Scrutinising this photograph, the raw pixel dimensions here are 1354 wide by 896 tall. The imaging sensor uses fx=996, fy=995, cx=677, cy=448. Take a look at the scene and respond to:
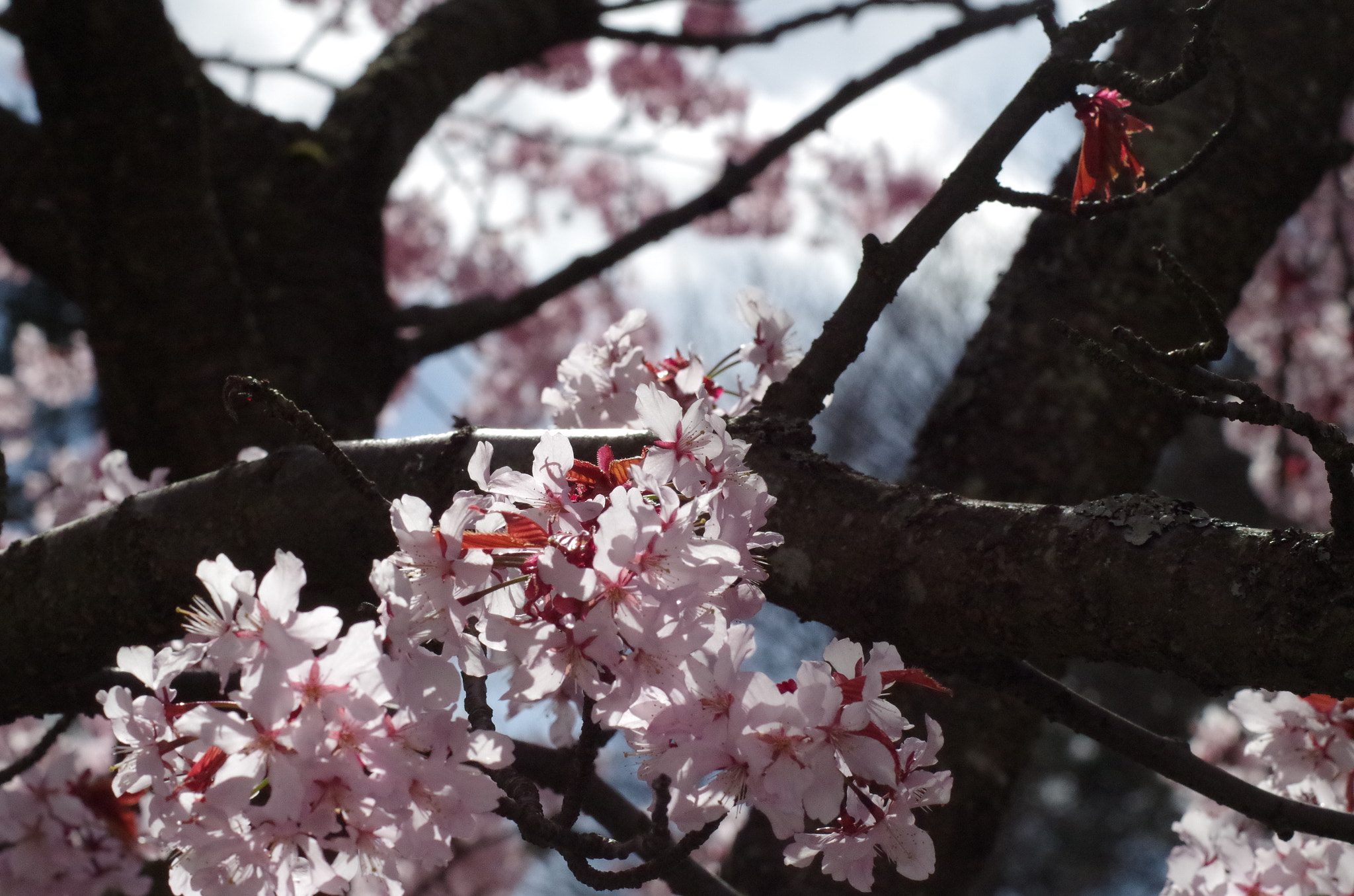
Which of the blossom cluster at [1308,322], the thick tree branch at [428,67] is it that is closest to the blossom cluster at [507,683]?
the thick tree branch at [428,67]

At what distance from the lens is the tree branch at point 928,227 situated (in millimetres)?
1254

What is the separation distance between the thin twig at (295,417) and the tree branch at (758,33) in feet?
8.18

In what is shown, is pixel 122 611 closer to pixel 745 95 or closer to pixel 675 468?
pixel 675 468

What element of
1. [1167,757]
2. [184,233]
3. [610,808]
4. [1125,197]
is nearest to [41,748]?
[610,808]

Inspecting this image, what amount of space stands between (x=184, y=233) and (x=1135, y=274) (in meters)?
2.17

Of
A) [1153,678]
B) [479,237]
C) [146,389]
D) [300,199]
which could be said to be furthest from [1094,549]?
[1153,678]

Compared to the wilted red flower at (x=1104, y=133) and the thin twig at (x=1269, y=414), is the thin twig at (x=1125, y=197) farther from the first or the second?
the thin twig at (x=1269, y=414)

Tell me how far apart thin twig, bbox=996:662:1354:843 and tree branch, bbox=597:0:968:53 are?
2322 mm

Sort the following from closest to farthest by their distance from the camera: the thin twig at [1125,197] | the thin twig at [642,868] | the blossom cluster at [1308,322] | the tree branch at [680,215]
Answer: the thin twig at [642,868] → the thin twig at [1125,197] → the tree branch at [680,215] → the blossom cluster at [1308,322]

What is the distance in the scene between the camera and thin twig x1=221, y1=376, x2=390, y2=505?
3.17ft

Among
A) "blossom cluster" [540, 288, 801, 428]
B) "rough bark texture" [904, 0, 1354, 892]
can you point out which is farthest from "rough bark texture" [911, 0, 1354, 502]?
"blossom cluster" [540, 288, 801, 428]

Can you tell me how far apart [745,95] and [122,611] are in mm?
8515

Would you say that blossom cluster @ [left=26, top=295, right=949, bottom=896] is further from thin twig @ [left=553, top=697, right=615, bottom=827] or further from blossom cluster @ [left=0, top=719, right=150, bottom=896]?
blossom cluster @ [left=0, top=719, right=150, bottom=896]

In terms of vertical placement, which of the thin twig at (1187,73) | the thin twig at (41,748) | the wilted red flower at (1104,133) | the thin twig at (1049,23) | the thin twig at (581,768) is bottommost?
the thin twig at (41,748)
